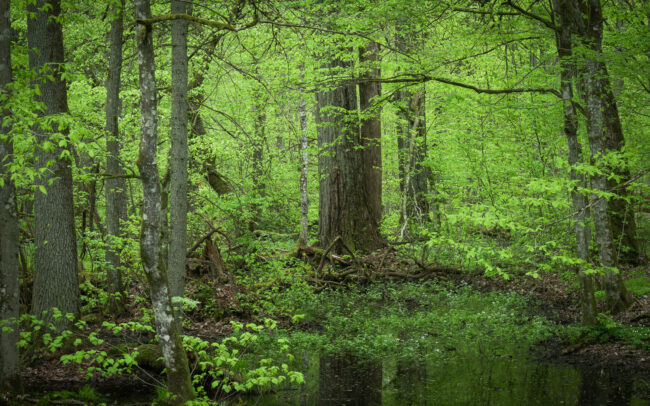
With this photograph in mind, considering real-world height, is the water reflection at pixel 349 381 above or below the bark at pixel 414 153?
below

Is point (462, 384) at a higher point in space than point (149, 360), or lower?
lower

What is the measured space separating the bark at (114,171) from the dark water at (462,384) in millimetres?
4312

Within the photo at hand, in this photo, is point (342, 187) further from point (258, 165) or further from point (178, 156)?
point (178, 156)

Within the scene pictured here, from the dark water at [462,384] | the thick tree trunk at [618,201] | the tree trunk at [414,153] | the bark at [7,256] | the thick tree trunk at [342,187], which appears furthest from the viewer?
the tree trunk at [414,153]

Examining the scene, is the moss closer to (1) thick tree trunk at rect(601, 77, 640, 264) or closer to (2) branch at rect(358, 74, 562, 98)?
(2) branch at rect(358, 74, 562, 98)

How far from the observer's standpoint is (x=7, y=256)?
548 cm

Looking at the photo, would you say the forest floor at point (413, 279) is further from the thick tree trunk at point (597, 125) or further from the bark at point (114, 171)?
the thick tree trunk at point (597, 125)

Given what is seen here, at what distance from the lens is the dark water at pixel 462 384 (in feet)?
20.3

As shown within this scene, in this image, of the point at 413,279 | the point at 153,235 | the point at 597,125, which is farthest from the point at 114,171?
the point at 597,125

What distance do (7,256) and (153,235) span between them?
1.76 metres

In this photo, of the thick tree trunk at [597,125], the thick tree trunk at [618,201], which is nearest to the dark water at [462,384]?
the thick tree trunk at [597,125]

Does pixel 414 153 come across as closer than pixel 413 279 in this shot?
No

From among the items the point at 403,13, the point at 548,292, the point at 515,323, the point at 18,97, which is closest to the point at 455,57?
the point at 403,13

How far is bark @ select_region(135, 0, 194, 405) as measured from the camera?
16.8ft
